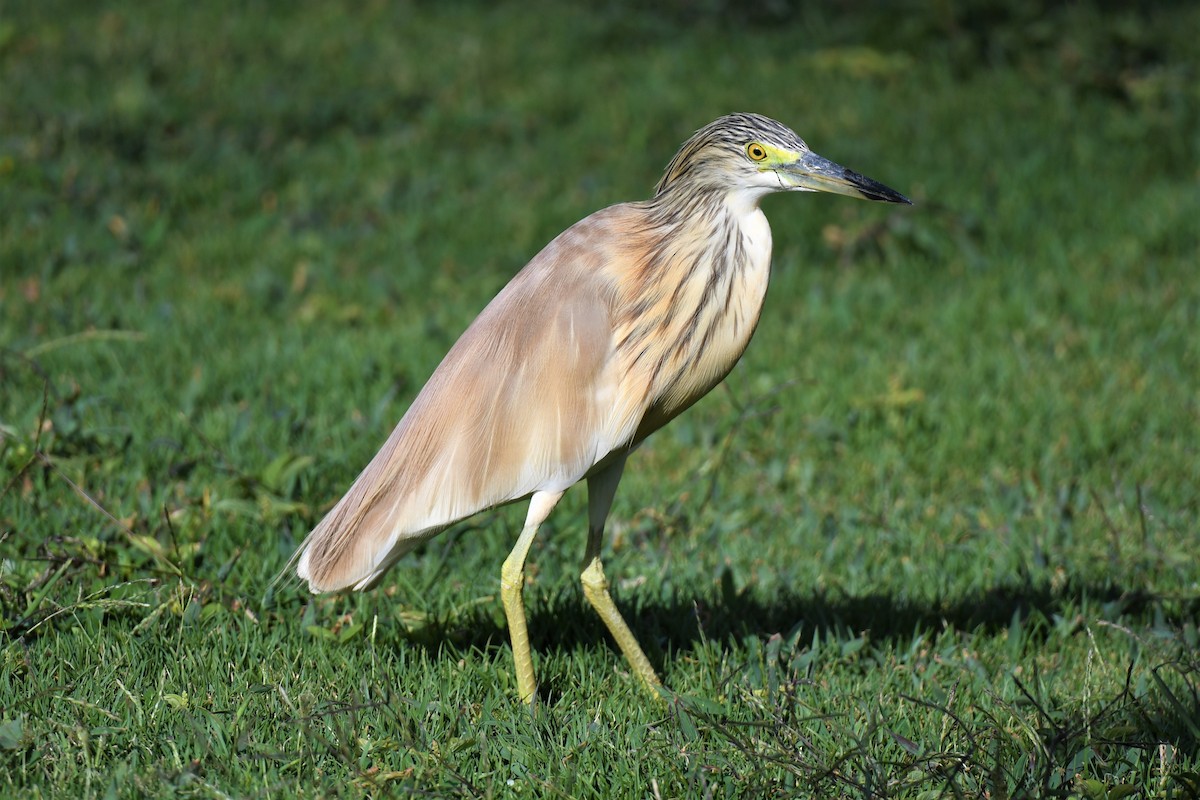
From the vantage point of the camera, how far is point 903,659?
4148 millimetres

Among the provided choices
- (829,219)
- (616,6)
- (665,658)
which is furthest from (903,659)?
(616,6)

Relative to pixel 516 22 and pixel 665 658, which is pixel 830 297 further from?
pixel 516 22

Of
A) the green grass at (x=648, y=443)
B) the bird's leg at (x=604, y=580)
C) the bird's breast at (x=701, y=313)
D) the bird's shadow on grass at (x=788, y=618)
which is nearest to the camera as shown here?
the green grass at (x=648, y=443)

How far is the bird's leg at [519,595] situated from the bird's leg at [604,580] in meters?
0.25

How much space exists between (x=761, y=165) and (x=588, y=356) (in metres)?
0.71

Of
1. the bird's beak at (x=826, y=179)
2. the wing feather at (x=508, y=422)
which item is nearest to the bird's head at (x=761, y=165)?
the bird's beak at (x=826, y=179)

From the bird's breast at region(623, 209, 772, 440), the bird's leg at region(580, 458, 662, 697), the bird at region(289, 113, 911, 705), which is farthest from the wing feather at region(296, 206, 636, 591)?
the bird's leg at region(580, 458, 662, 697)

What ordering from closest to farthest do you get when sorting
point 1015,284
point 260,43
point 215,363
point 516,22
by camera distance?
point 215,363, point 1015,284, point 260,43, point 516,22

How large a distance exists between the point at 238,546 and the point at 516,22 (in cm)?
739

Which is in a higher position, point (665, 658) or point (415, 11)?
point (415, 11)

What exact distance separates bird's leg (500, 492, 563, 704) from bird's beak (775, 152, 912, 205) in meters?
1.08

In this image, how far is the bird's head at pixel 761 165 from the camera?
359 cm

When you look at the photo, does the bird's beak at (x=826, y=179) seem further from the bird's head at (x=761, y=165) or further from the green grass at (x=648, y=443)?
the green grass at (x=648, y=443)

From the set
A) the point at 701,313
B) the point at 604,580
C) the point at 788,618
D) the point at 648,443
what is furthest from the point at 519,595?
the point at 648,443
